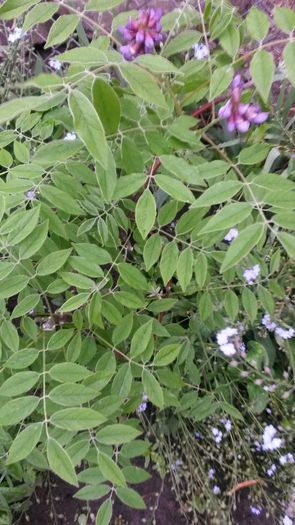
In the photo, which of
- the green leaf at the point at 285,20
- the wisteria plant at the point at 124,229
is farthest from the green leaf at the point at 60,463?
the green leaf at the point at 285,20

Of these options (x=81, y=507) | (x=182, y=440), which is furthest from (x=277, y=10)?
(x=81, y=507)

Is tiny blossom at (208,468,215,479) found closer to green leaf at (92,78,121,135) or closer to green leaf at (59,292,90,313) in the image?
green leaf at (59,292,90,313)

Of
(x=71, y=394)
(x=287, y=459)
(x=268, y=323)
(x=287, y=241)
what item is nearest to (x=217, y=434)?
(x=287, y=459)

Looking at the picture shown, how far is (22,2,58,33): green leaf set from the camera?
0.77 meters

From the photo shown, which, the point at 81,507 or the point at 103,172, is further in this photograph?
the point at 81,507

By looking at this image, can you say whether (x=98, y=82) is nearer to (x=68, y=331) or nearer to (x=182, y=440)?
(x=68, y=331)

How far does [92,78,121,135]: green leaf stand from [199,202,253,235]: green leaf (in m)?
0.17

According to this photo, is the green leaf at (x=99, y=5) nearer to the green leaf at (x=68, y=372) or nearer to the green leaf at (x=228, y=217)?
the green leaf at (x=228, y=217)

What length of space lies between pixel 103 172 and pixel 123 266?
0.24 m

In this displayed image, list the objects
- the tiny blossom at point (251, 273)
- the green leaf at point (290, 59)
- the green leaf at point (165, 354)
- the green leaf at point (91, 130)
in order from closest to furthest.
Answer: the green leaf at point (91, 130)
the green leaf at point (290, 59)
the green leaf at point (165, 354)
the tiny blossom at point (251, 273)

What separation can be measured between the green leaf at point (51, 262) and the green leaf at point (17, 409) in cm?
20

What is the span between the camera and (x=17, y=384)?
Result: 2.65 ft

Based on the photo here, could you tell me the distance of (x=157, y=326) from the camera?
104cm

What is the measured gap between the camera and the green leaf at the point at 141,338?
0.93m
